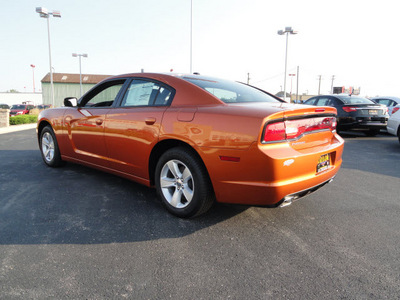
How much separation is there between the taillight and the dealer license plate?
27cm

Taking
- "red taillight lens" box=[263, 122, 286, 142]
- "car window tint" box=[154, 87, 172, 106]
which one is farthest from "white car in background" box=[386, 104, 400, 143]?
"car window tint" box=[154, 87, 172, 106]

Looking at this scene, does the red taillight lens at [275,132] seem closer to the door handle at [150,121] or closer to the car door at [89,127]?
the door handle at [150,121]

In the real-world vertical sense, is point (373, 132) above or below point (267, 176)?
below

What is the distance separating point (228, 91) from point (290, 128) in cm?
98

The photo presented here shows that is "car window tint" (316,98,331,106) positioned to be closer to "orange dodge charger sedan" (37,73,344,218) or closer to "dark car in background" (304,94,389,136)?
"dark car in background" (304,94,389,136)

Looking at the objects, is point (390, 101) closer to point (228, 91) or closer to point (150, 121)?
point (228, 91)

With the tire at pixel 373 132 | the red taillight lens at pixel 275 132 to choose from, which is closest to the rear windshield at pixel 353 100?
the tire at pixel 373 132

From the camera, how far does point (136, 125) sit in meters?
3.30

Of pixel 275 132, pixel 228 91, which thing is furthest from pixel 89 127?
pixel 275 132

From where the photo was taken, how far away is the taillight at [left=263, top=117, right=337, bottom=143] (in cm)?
242

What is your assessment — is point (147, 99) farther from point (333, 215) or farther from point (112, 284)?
point (333, 215)

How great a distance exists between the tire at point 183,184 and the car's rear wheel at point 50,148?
2685mm

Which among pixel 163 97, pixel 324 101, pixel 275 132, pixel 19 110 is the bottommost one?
pixel 19 110

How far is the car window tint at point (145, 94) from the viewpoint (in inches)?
128
